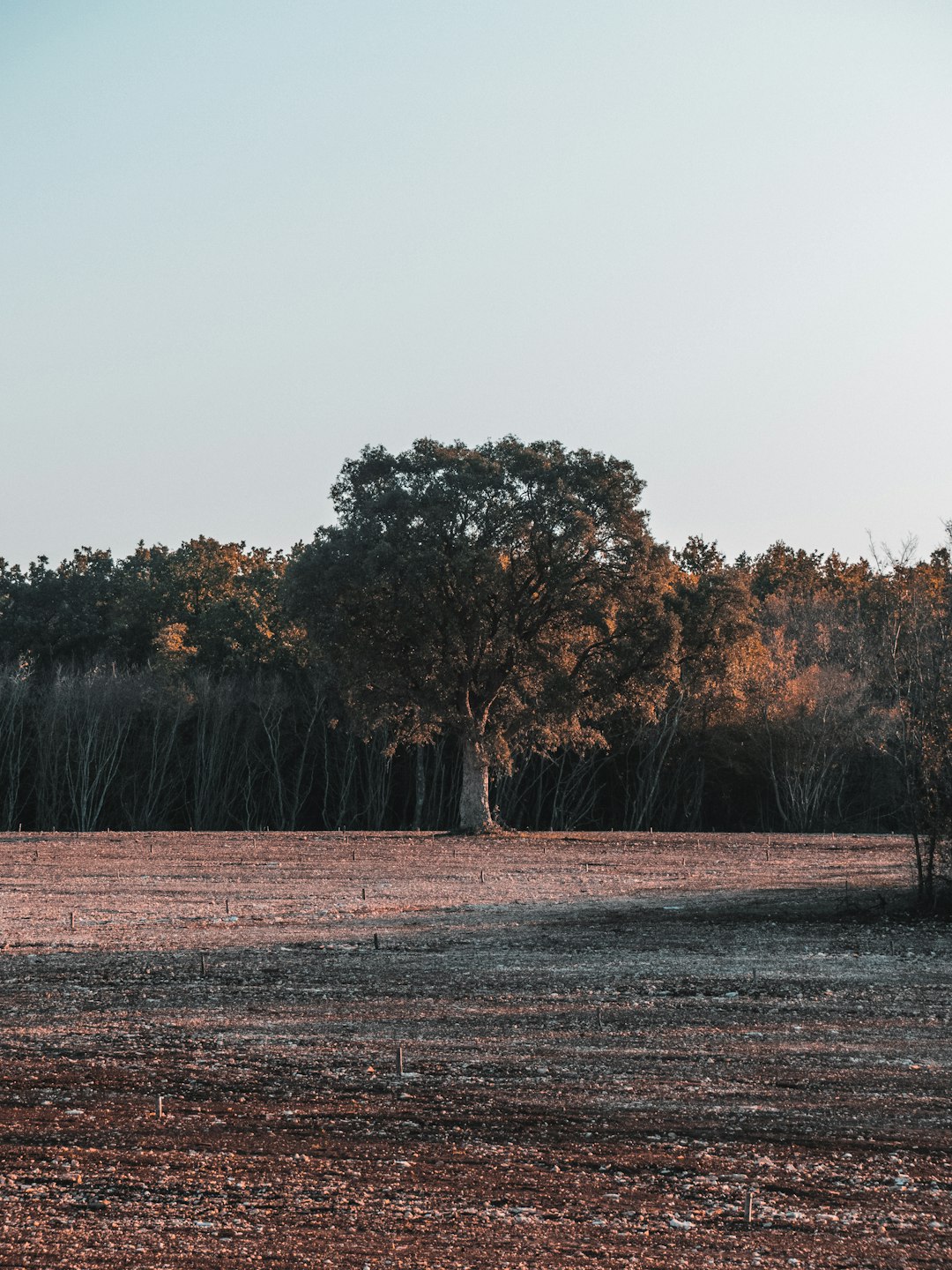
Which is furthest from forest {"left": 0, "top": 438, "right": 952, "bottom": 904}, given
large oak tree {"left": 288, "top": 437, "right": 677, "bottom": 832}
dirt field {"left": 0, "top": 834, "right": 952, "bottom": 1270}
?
dirt field {"left": 0, "top": 834, "right": 952, "bottom": 1270}

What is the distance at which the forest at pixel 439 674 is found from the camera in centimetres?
4794

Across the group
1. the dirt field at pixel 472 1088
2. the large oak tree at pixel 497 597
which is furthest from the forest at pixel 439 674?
the dirt field at pixel 472 1088

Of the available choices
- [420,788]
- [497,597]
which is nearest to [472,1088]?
[497,597]

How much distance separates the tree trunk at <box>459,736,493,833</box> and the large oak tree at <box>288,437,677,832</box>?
22cm

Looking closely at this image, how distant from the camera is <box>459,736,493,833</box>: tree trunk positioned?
49.9 meters

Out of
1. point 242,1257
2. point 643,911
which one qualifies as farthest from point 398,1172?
point 643,911

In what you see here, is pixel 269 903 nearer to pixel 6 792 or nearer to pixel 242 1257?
pixel 242 1257

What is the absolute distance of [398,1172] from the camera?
335 inches

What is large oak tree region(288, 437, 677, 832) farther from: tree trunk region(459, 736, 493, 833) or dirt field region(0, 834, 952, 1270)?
dirt field region(0, 834, 952, 1270)

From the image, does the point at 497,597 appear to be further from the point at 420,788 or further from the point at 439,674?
the point at 420,788

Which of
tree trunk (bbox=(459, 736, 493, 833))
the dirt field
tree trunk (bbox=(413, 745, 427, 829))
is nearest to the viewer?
the dirt field

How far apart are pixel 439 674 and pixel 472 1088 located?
38.4 meters

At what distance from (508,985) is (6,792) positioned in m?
57.2

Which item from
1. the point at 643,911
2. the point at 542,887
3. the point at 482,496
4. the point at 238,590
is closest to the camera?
the point at 643,911
